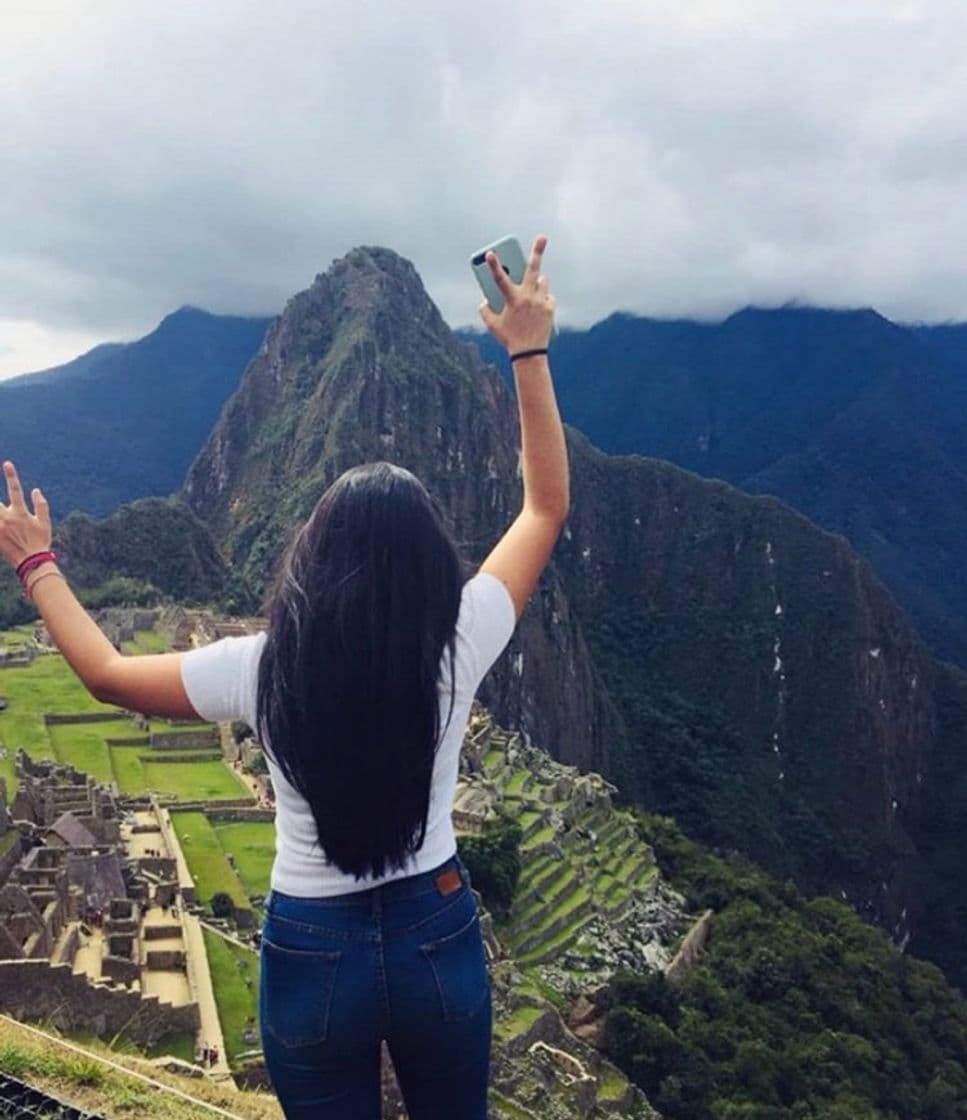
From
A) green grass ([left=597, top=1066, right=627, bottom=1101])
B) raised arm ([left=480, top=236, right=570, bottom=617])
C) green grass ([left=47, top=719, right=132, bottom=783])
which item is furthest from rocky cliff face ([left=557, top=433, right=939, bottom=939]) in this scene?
raised arm ([left=480, top=236, right=570, bottom=617])

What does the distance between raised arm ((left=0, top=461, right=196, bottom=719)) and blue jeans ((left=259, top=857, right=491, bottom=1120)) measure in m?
0.54

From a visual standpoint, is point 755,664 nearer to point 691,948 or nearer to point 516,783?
point 516,783

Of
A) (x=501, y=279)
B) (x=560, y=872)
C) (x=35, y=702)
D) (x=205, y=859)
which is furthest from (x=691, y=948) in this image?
(x=501, y=279)

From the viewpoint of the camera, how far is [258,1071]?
10.7m

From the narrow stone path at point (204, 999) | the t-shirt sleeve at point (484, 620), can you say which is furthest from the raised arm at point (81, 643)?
the narrow stone path at point (204, 999)

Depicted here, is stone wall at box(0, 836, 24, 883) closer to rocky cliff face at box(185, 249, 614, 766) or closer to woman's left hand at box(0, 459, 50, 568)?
woman's left hand at box(0, 459, 50, 568)

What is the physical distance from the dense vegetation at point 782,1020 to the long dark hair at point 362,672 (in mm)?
19667

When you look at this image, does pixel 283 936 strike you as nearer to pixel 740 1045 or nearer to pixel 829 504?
pixel 740 1045

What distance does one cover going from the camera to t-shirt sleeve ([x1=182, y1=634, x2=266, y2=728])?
2.57 meters

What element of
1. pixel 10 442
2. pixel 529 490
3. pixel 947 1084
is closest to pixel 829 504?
pixel 10 442

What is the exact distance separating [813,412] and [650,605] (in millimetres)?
68320

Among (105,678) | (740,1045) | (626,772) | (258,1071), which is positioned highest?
(105,678)

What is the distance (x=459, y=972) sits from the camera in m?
2.58

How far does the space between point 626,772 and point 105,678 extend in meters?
80.4
